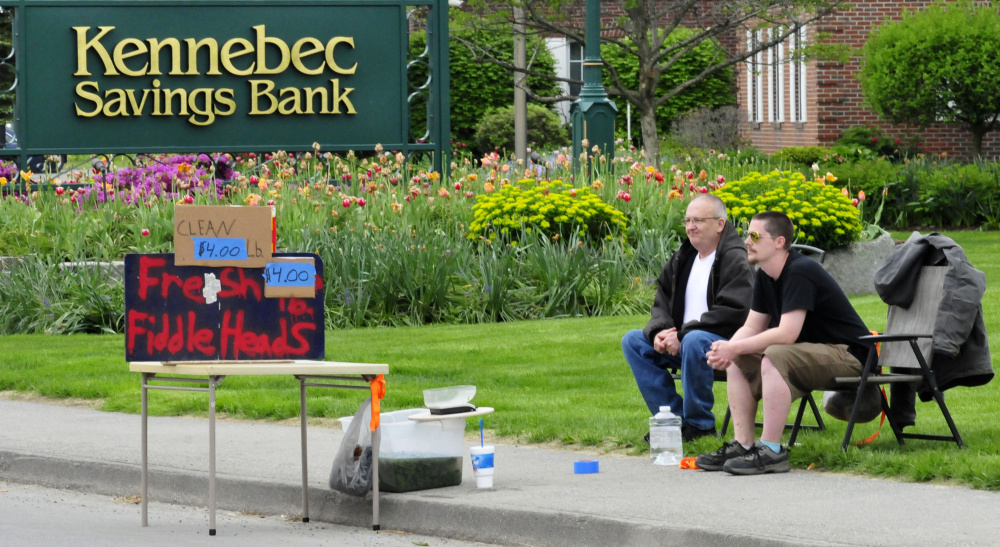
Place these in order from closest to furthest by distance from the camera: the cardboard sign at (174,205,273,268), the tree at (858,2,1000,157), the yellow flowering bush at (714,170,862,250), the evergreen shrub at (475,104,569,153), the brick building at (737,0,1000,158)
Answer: the cardboard sign at (174,205,273,268) < the yellow flowering bush at (714,170,862,250) < the tree at (858,2,1000,157) < the brick building at (737,0,1000,158) < the evergreen shrub at (475,104,569,153)

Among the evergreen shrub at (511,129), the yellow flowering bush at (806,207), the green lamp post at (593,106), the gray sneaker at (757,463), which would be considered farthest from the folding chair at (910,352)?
the evergreen shrub at (511,129)

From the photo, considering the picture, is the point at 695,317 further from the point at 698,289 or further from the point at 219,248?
the point at 219,248

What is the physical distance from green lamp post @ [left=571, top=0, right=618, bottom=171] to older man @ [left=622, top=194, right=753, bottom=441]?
27.2ft

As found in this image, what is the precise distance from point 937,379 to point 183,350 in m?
3.56

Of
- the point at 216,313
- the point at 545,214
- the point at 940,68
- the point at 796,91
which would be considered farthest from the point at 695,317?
the point at 796,91

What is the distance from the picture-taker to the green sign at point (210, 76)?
16031 millimetres

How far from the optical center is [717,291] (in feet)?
24.8

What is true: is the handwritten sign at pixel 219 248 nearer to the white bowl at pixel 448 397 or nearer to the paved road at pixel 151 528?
the white bowl at pixel 448 397

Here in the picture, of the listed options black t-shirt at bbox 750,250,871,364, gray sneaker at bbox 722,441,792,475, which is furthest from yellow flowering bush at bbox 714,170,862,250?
gray sneaker at bbox 722,441,792,475

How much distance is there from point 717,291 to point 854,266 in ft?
24.5

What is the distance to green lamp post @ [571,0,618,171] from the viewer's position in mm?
15711

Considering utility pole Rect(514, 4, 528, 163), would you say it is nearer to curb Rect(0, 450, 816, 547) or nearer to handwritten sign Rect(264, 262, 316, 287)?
curb Rect(0, 450, 816, 547)

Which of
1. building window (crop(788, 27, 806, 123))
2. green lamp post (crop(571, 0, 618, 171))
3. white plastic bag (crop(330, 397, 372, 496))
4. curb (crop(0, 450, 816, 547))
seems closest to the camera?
curb (crop(0, 450, 816, 547))

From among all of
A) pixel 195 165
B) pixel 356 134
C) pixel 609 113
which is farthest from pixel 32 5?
pixel 609 113
